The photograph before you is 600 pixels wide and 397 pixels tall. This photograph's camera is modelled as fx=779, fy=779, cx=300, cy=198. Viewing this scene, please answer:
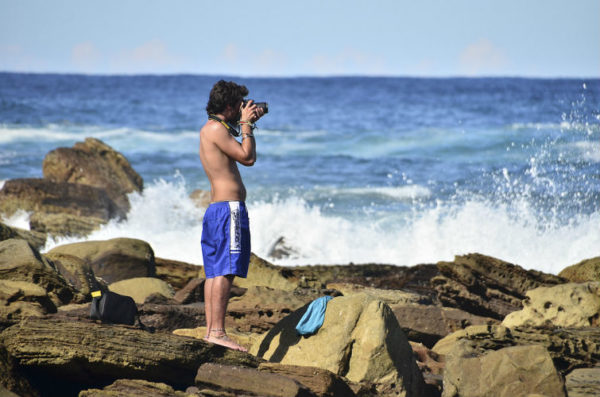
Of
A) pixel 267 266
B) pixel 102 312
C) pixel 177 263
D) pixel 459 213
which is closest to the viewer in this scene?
pixel 102 312

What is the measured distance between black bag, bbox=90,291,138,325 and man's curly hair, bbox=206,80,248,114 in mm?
1290

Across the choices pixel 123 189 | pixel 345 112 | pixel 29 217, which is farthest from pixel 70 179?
pixel 345 112

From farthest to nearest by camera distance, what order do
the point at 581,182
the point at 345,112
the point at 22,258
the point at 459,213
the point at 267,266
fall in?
the point at 345,112, the point at 581,182, the point at 459,213, the point at 267,266, the point at 22,258

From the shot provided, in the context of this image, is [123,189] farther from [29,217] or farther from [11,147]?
[11,147]

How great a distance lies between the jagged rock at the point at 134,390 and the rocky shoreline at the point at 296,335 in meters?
0.01

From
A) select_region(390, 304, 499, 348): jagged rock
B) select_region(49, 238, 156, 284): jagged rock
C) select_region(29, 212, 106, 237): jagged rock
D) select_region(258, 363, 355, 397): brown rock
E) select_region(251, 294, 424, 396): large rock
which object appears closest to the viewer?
select_region(258, 363, 355, 397): brown rock

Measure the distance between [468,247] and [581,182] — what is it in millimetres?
4887

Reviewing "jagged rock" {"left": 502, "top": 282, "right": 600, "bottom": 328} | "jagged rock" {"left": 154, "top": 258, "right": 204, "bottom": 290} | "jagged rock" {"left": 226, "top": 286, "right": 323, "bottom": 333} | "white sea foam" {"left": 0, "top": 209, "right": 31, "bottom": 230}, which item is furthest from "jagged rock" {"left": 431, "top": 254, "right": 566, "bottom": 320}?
"white sea foam" {"left": 0, "top": 209, "right": 31, "bottom": 230}

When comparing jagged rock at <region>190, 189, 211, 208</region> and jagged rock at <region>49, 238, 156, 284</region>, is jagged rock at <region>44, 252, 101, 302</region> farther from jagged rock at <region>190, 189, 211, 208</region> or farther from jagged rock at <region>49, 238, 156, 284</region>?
jagged rock at <region>190, 189, 211, 208</region>

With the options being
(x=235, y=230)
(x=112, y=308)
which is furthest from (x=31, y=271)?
(x=235, y=230)

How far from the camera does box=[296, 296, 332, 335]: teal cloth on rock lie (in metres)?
4.80

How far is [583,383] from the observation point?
4.78 m

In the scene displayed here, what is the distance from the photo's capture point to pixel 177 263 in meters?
8.56

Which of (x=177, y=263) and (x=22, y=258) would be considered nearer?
(x=22, y=258)
